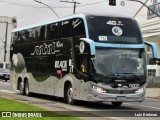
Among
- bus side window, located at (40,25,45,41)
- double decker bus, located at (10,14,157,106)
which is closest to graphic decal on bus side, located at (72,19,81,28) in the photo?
double decker bus, located at (10,14,157,106)

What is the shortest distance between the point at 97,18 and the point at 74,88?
120 inches

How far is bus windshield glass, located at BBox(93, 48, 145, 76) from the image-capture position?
1794cm

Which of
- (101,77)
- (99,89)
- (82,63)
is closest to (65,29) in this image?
(82,63)

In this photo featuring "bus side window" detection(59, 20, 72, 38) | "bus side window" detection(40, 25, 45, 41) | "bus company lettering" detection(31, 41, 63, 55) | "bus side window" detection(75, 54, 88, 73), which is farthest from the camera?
"bus side window" detection(40, 25, 45, 41)

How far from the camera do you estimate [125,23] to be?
1903 cm

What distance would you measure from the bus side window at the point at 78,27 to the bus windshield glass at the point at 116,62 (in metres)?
1.18

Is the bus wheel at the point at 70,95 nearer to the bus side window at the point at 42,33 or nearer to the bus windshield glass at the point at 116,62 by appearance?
the bus windshield glass at the point at 116,62

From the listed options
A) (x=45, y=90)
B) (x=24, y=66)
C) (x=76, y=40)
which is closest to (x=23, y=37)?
(x=24, y=66)

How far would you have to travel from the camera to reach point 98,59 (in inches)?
709

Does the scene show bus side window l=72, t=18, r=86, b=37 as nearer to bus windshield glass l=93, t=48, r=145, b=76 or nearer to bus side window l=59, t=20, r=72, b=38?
bus side window l=59, t=20, r=72, b=38

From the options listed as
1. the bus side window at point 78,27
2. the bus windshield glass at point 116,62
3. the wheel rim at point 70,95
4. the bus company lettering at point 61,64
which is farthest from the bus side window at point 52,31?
the bus windshield glass at point 116,62

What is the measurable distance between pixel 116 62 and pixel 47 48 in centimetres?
541

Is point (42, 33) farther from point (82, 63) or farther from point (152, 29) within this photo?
point (152, 29)

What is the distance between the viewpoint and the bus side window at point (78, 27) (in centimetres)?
1875
